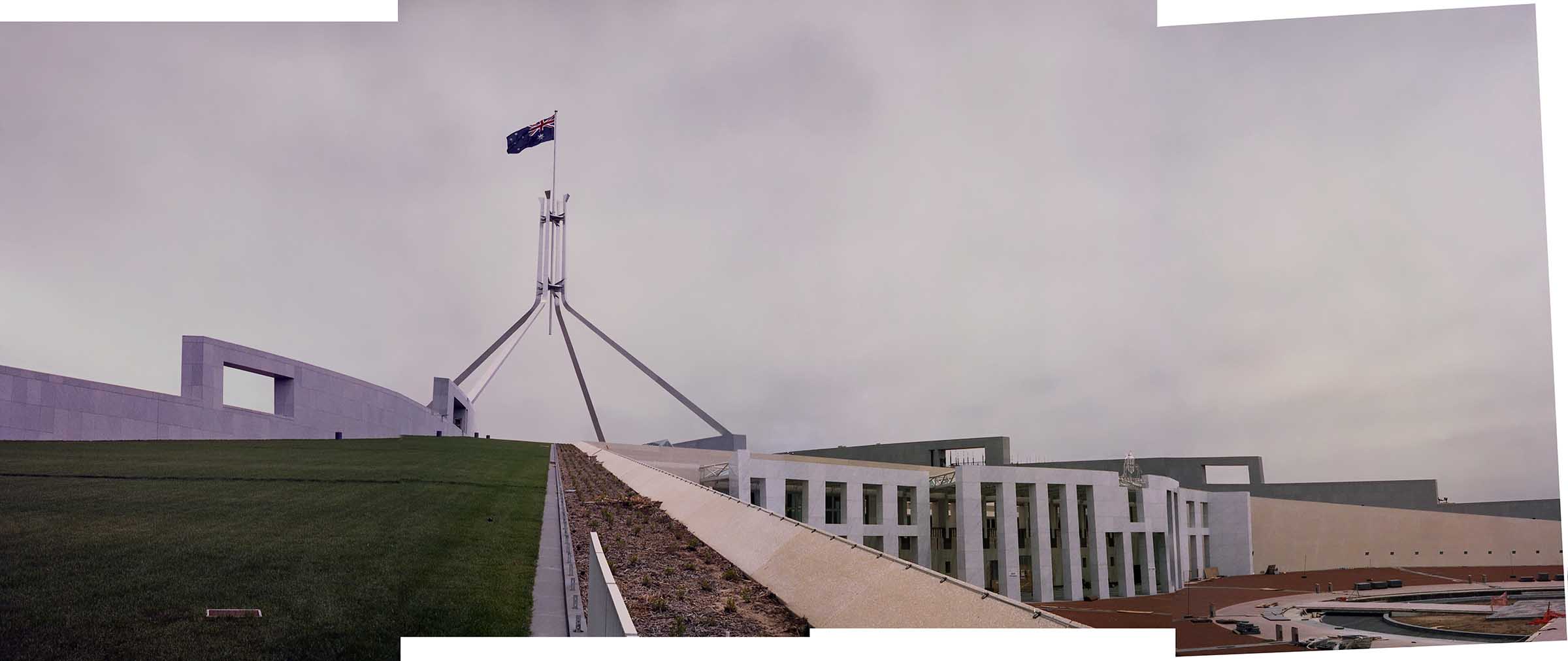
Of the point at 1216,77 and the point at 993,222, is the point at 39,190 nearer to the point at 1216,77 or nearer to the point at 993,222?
the point at 993,222

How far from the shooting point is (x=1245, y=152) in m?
19.6

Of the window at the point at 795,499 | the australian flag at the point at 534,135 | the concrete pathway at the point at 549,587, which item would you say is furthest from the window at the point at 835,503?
the concrete pathway at the point at 549,587

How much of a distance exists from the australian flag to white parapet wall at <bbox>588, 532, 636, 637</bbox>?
75.7 ft

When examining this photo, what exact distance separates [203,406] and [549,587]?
16.6 m

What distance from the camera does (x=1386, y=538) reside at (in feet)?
127

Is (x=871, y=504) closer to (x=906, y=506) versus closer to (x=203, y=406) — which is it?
(x=906, y=506)

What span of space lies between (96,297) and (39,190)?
220 centimetres

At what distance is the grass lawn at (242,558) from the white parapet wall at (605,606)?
41.2 inches

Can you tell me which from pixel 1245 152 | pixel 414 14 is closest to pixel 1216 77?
pixel 1245 152

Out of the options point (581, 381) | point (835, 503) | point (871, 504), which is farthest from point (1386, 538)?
point (581, 381)

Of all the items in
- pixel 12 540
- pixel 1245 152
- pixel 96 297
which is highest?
pixel 1245 152

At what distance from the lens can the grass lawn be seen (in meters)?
6.05

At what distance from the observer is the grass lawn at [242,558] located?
6.05 m

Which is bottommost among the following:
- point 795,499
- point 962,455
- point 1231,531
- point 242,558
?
point 1231,531
